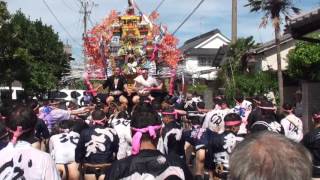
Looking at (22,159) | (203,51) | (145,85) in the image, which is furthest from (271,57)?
(22,159)

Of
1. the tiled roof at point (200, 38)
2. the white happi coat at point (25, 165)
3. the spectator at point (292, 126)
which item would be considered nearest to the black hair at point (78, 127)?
the spectator at point (292, 126)

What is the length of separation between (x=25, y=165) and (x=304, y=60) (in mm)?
25143

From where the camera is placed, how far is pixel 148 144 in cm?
478

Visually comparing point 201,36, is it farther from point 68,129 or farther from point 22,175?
point 22,175

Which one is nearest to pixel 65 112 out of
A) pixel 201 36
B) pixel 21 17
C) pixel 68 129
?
pixel 68 129

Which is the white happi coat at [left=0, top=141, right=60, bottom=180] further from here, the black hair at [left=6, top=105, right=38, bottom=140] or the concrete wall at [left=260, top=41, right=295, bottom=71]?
the concrete wall at [left=260, top=41, right=295, bottom=71]

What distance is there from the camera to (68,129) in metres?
9.67

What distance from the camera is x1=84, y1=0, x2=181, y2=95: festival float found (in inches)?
637

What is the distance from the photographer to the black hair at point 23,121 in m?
4.77

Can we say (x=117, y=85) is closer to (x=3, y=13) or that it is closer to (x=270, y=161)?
(x=3, y=13)

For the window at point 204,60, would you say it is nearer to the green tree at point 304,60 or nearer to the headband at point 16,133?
the green tree at point 304,60

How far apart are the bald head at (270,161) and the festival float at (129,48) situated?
13358mm

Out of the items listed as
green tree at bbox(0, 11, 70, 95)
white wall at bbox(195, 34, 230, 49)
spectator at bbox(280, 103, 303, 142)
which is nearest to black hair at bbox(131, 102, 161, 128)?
spectator at bbox(280, 103, 303, 142)

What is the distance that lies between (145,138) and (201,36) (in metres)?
67.6
